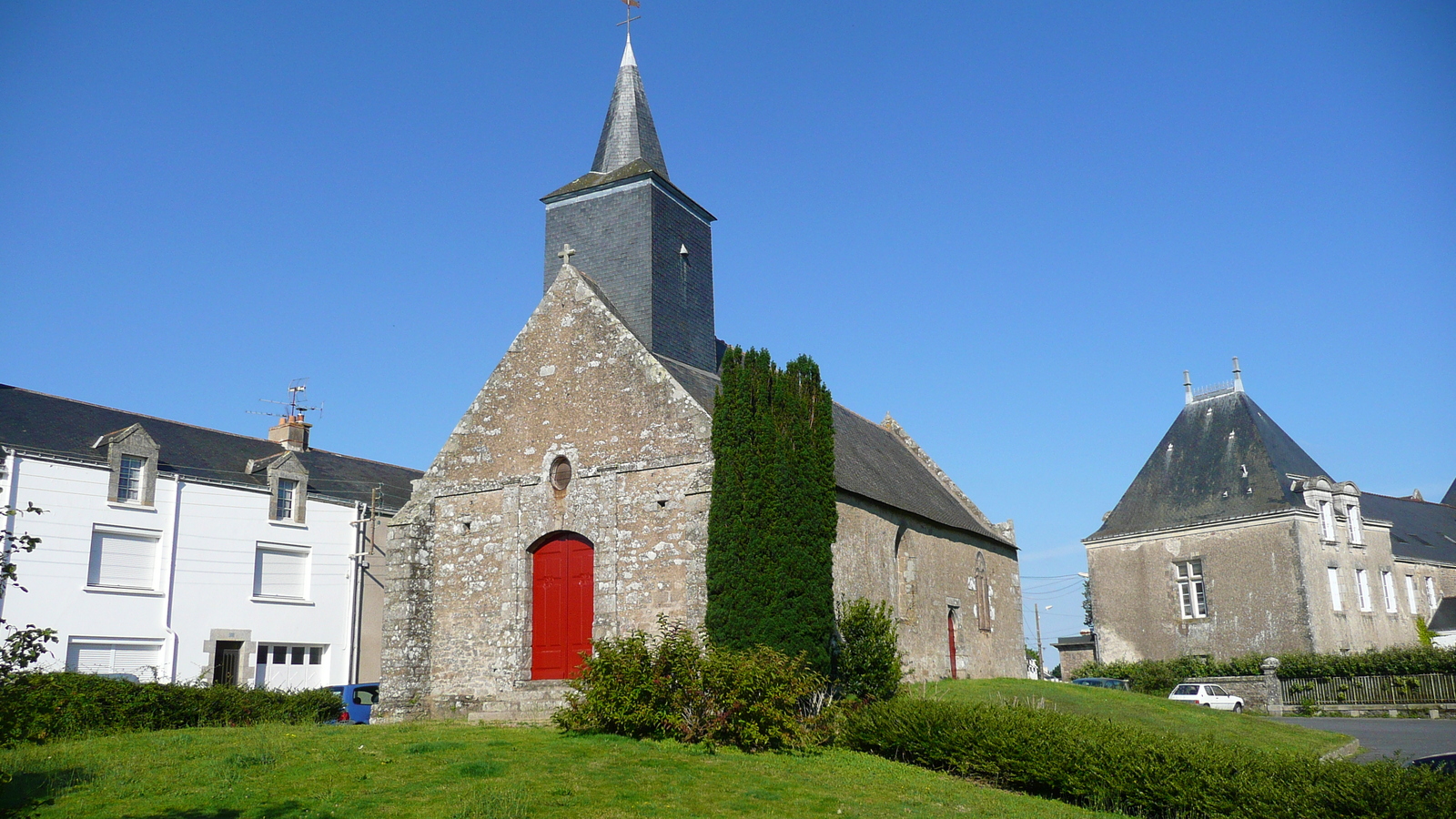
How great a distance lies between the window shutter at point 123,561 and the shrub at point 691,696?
15.2 meters

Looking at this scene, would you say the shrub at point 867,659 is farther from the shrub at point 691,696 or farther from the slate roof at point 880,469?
the slate roof at point 880,469

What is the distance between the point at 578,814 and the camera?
30.0ft

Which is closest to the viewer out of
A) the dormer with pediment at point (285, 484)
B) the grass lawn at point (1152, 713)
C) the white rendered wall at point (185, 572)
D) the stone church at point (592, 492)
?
the stone church at point (592, 492)

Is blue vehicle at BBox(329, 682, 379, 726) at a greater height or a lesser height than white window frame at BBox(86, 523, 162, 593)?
lesser

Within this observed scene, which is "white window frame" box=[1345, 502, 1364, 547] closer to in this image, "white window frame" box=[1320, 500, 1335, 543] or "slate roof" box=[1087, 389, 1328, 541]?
"white window frame" box=[1320, 500, 1335, 543]

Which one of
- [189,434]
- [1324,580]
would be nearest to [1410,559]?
[1324,580]

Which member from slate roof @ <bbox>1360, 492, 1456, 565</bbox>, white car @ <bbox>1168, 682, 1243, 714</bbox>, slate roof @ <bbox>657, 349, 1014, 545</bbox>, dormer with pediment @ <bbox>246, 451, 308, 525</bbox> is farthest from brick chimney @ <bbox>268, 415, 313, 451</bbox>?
slate roof @ <bbox>1360, 492, 1456, 565</bbox>

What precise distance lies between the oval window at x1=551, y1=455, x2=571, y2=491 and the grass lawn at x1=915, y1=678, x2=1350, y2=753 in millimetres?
6946

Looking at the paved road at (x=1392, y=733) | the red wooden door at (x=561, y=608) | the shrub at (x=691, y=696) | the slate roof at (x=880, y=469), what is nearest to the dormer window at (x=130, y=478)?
the red wooden door at (x=561, y=608)

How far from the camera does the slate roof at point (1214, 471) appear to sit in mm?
33125

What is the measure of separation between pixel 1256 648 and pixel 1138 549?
483cm

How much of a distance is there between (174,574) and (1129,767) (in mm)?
21914

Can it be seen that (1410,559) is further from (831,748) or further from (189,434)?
(189,434)

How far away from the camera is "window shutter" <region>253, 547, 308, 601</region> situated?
88.8 feet
